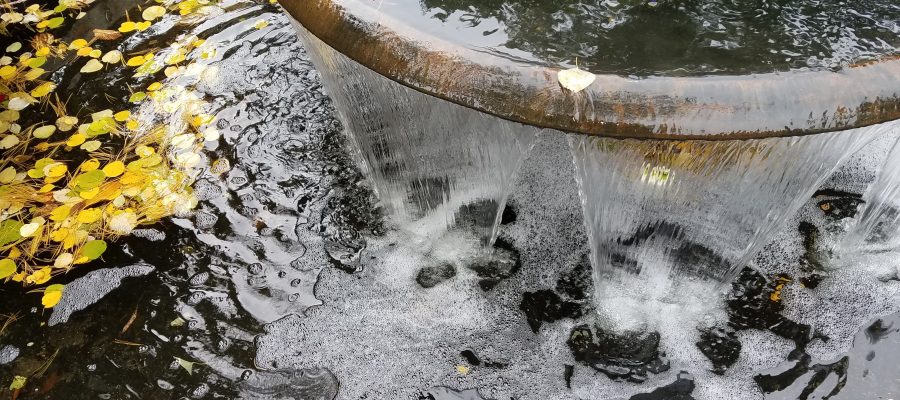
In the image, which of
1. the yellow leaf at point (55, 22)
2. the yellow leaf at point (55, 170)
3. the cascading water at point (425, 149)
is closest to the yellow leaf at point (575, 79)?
the cascading water at point (425, 149)

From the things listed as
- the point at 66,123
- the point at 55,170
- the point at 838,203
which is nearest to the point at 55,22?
the point at 66,123

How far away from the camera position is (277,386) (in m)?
2.59

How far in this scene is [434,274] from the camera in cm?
295

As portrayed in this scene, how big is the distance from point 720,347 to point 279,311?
198cm

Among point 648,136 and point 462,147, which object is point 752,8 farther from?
point 462,147

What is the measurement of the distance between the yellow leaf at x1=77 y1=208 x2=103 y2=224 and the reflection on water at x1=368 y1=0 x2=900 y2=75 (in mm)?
2068

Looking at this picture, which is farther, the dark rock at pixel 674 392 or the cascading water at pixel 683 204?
the dark rock at pixel 674 392

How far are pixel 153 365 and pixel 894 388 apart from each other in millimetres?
3093

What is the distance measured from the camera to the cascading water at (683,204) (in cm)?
213

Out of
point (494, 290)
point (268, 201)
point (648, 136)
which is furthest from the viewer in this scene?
point (268, 201)

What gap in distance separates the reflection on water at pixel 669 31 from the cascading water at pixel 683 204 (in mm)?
266

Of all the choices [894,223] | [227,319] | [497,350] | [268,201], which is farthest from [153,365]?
[894,223]

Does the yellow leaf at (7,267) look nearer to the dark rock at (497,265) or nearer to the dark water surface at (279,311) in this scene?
the dark water surface at (279,311)

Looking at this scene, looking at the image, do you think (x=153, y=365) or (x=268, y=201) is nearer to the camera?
(x=153, y=365)
